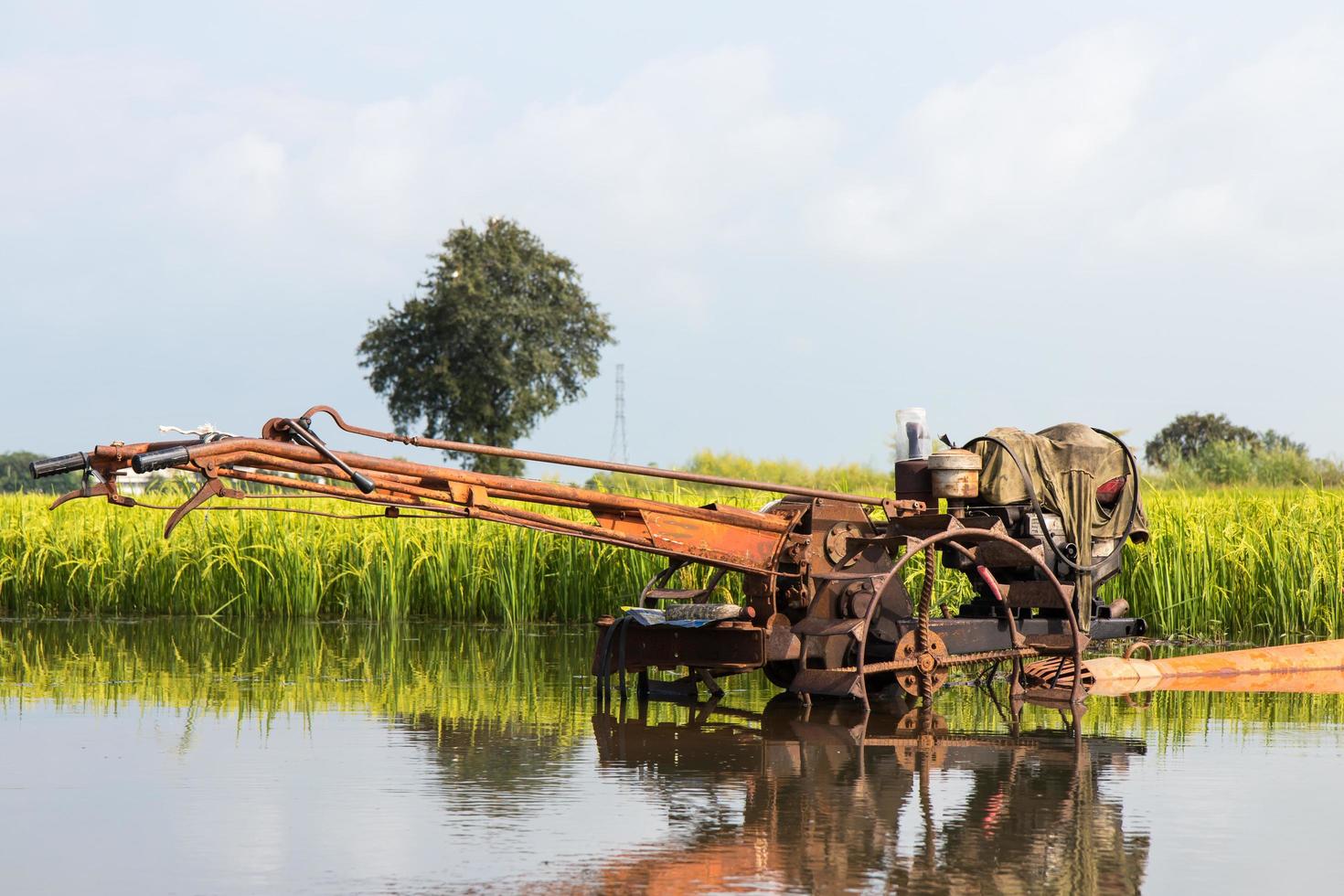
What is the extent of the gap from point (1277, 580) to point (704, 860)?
11607 millimetres

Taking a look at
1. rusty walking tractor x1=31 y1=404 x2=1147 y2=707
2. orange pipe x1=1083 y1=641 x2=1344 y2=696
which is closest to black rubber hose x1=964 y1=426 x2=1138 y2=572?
rusty walking tractor x1=31 y1=404 x2=1147 y2=707

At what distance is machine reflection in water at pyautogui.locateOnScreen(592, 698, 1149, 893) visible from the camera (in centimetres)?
590

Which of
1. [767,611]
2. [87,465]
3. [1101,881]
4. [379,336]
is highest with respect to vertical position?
[379,336]

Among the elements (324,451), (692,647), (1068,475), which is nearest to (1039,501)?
(1068,475)

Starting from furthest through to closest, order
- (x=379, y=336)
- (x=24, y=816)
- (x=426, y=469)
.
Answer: (x=379, y=336) → (x=426, y=469) → (x=24, y=816)

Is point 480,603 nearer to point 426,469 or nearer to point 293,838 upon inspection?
point 426,469

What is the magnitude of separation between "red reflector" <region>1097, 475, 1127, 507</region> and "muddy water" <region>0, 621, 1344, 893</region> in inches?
56.4

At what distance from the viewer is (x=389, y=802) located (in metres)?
7.25

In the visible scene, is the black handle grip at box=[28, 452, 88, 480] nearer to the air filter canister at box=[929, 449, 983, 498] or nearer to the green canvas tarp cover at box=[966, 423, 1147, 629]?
the air filter canister at box=[929, 449, 983, 498]

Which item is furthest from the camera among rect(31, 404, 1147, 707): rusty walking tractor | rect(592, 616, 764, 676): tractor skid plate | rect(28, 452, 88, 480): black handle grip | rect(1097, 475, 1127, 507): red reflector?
rect(1097, 475, 1127, 507): red reflector

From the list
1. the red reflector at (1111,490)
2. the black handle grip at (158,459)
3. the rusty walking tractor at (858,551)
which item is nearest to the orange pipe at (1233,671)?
the rusty walking tractor at (858,551)

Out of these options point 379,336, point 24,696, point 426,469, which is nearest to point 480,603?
point 24,696

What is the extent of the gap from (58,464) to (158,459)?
0.63 meters

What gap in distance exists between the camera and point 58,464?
8148mm
